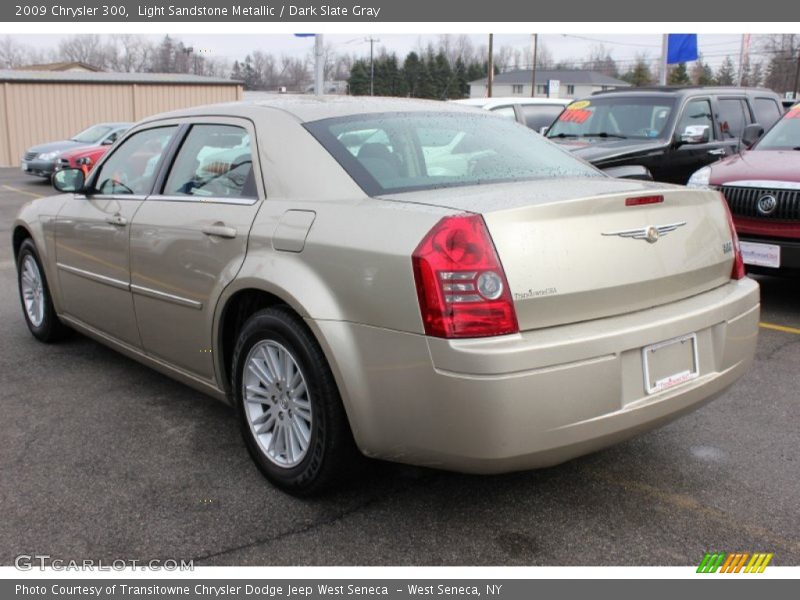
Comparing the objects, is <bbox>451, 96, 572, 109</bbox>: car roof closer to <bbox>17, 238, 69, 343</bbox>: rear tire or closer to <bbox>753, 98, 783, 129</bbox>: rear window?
<bbox>753, 98, 783, 129</bbox>: rear window

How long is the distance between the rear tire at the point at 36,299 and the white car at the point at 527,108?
7481 mm

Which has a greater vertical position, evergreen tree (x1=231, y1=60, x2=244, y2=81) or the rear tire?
evergreen tree (x1=231, y1=60, x2=244, y2=81)

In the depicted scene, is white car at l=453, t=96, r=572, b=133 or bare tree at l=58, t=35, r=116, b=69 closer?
white car at l=453, t=96, r=572, b=133

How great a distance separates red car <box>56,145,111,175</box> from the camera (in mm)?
17500

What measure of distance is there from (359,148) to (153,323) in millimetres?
1452

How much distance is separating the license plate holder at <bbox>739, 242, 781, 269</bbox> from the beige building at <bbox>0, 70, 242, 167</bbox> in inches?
1010

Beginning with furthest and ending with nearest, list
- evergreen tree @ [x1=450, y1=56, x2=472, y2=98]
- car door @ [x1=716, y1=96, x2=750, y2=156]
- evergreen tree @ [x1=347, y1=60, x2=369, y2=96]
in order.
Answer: evergreen tree @ [x1=450, y1=56, x2=472, y2=98] < evergreen tree @ [x1=347, y1=60, x2=369, y2=96] < car door @ [x1=716, y1=96, x2=750, y2=156]

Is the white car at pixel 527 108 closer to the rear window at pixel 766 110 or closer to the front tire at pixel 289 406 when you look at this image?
the rear window at pixel 766 110

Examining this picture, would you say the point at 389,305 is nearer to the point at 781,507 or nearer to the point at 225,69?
the point at 781,507

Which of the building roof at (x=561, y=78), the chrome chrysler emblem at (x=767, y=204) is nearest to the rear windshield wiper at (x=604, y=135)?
the chrome chrysler emblem at (x=767, y=204)

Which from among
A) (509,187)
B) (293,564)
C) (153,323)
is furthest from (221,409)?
(509,187)

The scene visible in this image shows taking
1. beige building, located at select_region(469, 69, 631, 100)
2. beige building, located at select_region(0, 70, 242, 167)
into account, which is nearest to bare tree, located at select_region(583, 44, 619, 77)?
beige building, located at select_region(469, 69, 631, 100)

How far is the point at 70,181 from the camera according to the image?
483cm

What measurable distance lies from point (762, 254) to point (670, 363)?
3.51 m
